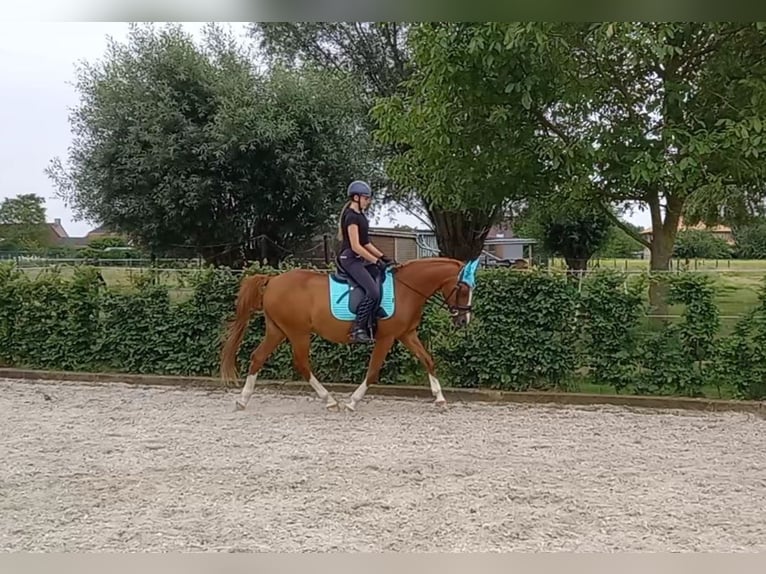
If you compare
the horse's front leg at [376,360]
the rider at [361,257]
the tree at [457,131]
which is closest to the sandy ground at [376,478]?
the horse's front leg at [376,360]

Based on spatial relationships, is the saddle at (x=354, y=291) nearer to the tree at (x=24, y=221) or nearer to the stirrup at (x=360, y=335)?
the stirrup at (x=360, y=335)

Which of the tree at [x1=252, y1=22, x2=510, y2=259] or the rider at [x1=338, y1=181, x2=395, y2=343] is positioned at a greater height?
the tree at [x1=252, y1=22, x2=510, y2=259]

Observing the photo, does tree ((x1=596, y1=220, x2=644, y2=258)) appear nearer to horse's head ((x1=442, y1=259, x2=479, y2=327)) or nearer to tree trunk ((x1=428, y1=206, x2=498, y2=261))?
tree trunk ((x1=428, y1=206, x2=498, y2=261))

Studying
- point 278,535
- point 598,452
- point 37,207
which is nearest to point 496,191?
point 598,452

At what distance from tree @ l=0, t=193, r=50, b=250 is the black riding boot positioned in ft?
18.4

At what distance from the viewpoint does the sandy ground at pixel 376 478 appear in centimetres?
249

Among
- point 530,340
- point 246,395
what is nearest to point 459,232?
point 530,340

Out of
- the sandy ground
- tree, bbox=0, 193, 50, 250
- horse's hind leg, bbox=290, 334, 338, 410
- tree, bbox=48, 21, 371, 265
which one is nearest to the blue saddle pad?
horse's hind leg, bbox=290, 334, 338, 410

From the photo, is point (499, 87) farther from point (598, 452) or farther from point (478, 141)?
point (598, 452)

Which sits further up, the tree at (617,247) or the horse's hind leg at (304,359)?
the tree at (617,247)

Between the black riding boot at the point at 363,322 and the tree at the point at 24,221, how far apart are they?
5.60 metres

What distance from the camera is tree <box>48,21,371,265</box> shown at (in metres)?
8.05

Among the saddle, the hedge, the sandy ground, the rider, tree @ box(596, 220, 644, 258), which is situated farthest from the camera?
tree @ box(596, 220, 644, 258)

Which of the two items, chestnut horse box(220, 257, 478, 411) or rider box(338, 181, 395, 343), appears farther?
chestnut horse box(220, 257, 478, 411)
